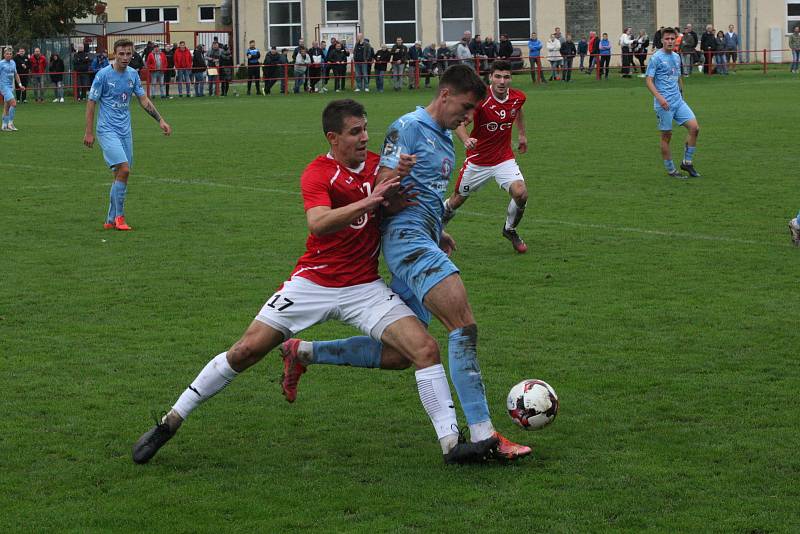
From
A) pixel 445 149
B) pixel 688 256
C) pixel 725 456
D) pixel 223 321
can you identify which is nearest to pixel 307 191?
pixel 445 149

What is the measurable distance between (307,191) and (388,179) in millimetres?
415

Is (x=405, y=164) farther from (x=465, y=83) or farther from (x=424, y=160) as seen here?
(x=465, y=83)

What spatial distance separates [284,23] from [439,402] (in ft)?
169

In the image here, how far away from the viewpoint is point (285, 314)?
6371mm

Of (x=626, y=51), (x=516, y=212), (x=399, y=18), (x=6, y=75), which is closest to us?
(x=516, y=212)

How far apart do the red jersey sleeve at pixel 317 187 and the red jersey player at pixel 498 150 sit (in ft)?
21.1

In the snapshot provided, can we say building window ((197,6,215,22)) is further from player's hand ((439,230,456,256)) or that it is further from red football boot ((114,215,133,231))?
player's hand ((439,230,456,256))

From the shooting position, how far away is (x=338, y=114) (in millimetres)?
6281

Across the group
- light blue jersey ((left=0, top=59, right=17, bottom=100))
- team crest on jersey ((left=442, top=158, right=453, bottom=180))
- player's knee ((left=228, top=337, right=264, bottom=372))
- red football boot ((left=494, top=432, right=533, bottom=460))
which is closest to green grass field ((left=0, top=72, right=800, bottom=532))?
red football boot ((left=494, top=432, right=533, bottom=460))

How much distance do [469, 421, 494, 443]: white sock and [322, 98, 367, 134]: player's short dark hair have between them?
1.66 meters

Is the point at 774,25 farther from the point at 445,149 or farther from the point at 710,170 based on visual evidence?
A: the point at 445,149

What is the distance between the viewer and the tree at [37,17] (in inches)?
1902

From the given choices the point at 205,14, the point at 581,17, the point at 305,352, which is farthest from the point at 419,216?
the point at 205,14

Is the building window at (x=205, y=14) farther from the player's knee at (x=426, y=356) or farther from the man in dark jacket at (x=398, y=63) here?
the player's knee at (x=426, y=356)
